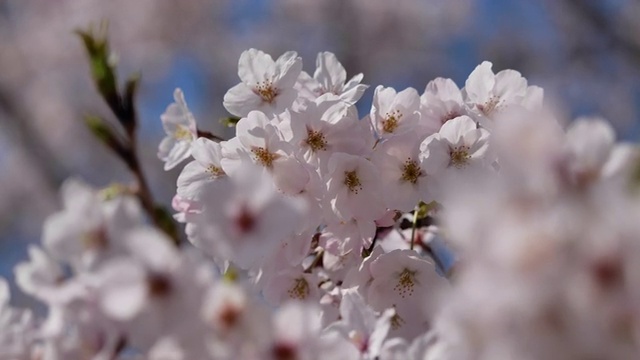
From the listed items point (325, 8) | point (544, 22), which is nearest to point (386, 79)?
point (325, 8)

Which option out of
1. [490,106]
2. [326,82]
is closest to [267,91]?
[326,82]

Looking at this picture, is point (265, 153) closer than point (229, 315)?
No

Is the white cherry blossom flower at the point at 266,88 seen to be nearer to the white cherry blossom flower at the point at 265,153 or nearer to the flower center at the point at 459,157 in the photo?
the white cherry blossom flower at the point at 265,153

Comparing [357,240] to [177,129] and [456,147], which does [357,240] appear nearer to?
[456,147]

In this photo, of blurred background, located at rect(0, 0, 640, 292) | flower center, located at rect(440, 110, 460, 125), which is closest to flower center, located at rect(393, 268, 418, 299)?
flower center, located at rect(440, 110, 460, 125)

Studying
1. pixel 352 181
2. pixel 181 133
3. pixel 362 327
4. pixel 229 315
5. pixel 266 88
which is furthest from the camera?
pixel 181 133
